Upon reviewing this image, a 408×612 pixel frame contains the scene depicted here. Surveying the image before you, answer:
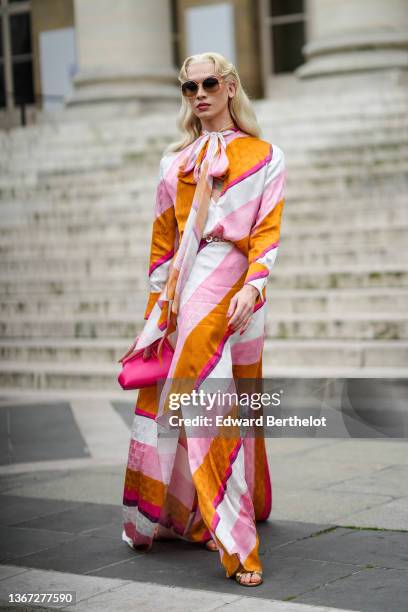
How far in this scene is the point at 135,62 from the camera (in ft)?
53.6

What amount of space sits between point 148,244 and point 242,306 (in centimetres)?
798

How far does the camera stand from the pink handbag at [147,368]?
461cm

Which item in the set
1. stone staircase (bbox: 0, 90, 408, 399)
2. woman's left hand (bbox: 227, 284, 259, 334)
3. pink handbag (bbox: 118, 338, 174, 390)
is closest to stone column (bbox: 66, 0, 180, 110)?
stone staircase (bbox: 0, 90, 408, 399)

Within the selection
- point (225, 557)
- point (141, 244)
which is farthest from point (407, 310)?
point (225, 557)

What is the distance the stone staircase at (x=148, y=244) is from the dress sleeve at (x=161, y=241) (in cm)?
432

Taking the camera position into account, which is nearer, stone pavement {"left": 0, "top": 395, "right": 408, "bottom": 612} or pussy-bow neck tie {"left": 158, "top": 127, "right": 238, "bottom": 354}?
stone pavement {"left": 0, "top": 395, "right": 408, "bottom": 612}

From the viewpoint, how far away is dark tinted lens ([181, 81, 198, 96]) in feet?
14.6

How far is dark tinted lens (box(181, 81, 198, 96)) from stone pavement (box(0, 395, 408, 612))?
1.83 metres

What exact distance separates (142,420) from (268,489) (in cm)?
67

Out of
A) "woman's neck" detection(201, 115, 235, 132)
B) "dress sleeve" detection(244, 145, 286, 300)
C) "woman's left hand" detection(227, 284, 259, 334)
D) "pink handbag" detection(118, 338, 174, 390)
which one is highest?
"woman's neck" detection(201, 115, 235, 132)

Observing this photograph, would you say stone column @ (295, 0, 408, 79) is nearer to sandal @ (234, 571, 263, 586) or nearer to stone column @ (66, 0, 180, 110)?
stone column @ (66, 0, 180, 110)

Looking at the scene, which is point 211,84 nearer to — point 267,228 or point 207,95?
point 207,95

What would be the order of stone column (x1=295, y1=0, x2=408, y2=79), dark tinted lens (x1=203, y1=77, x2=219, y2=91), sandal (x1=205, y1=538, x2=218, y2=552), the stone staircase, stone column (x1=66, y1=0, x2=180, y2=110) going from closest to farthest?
dark tinted lens (x1=203, y1=77, x2=219, y2=91)
sandal (x1=205, y1=538, x2=218, y2=552)
the stone staircase
stone column (x1=295, y1=0, x2=408, y2=79)
stone column (x1=66, y1=0, x2=180, y2=110)

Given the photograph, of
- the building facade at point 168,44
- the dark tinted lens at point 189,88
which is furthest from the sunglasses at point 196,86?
the building facade at point 168,44
